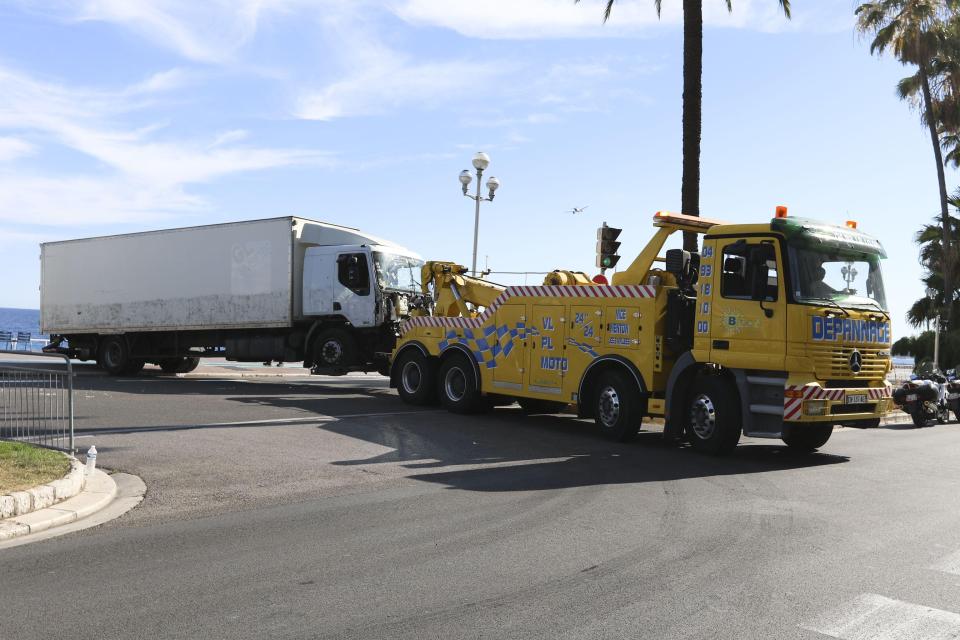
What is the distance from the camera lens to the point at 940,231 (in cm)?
3600

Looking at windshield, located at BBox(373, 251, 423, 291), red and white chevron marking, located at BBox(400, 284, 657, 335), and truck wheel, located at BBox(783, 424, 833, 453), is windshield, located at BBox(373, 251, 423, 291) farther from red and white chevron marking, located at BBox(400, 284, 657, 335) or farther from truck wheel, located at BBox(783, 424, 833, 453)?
truck wheel, located at BBox(783, 424, 833, 453)

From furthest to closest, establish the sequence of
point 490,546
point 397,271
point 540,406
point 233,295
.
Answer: point 233,295
point 397,271
point 540,406
point 490,546

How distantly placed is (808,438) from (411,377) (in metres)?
7.36

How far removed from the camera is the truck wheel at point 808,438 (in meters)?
12.1

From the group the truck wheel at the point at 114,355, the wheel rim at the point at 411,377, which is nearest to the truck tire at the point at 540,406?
the wheel rim at the point at 411,377

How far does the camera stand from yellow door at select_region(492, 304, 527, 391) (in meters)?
14.3

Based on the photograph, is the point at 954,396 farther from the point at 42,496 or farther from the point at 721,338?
the point at 42,496

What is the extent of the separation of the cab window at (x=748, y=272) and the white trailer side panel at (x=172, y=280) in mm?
11458

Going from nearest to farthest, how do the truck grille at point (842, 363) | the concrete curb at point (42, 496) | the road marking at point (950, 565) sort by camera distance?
the road marking at point (950, 565)
the concrete curb at point (42, 496)
the truck grille at point (842, 363)

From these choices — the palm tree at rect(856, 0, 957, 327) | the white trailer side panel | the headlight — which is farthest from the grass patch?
the palm tree at rect(856, 0, 957, 327)

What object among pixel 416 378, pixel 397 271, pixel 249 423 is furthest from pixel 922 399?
pixel 249 423

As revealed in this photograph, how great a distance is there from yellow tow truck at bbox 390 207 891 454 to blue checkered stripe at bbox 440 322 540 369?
6 centimetres

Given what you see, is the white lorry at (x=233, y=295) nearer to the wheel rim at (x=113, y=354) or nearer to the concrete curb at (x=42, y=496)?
the wheel rim at (x=113, y=354)

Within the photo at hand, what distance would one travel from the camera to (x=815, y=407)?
1056 cm
